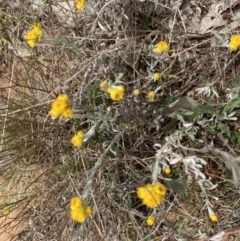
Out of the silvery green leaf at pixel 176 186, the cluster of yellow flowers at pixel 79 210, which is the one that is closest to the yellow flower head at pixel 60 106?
the cluster of yellow flowers at pixel 79 210

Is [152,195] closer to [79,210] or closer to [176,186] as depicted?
[79,210]

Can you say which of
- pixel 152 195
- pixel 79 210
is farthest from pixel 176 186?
pixel 79 210

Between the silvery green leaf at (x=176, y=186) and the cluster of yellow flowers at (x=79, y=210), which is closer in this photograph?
the cluster of yellow flowers at (x=79, y=210)

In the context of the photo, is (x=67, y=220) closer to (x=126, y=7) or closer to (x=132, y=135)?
(x=132, y=135)

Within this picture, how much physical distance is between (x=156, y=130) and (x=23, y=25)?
0.79 metres

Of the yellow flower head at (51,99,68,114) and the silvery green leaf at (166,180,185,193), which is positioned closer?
the yellow flower head at (51,99,68,114)

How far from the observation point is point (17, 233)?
201 cm

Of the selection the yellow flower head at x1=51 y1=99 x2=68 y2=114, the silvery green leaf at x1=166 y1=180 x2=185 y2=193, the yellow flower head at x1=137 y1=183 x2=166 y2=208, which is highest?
the yellow flower head at x1=51 y1=99 x2=68 y2=114

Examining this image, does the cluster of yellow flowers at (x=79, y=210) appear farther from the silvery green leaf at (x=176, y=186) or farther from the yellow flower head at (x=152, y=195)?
the silvery green leaf at (x=176, y=186)

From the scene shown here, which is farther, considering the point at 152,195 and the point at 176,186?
the point at 176,186

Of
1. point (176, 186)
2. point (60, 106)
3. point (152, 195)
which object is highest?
point (60, 106)

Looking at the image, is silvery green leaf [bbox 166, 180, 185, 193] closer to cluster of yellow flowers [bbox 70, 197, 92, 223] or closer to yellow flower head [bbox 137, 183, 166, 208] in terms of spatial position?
yellow flower head [bbox 137, 183, 166, 208]

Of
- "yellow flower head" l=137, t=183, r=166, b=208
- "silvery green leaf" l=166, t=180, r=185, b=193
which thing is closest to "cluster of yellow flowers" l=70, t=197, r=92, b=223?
"yellow flower head" l=137, t=183, r=166, b=208

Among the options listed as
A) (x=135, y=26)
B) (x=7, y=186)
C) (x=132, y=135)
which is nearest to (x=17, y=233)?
(x=7, y=186)
